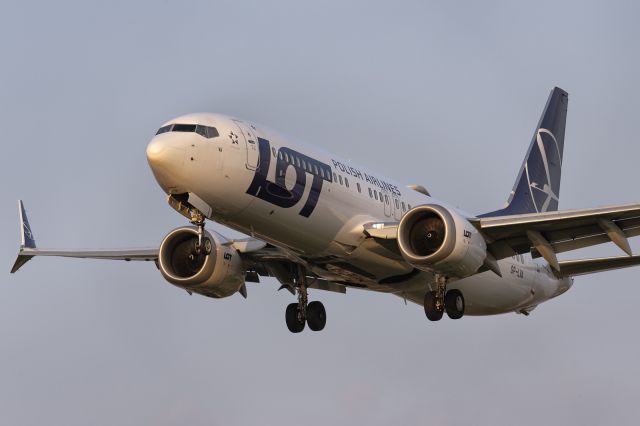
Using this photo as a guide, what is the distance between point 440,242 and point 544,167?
17.1 meters

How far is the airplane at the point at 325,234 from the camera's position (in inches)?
1443

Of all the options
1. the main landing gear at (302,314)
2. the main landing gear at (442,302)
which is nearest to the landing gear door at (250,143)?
the main landing gear at (442,302)

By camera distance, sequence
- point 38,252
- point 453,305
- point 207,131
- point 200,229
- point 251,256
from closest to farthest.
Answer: point 207,131 < point 200,229 < point 453,305 < point 251,256 < point 38,252

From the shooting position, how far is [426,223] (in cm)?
3966

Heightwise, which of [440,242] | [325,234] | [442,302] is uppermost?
[440,242]

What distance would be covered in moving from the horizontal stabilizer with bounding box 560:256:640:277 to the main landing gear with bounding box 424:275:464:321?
6.03 meters

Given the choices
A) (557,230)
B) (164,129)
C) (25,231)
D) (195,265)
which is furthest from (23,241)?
(557,230)

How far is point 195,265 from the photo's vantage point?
142ft

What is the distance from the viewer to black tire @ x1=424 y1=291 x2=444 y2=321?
135 ft

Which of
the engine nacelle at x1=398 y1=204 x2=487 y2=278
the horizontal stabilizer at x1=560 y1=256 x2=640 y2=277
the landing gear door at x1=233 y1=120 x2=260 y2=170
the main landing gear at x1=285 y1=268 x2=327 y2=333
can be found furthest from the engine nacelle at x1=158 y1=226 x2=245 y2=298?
the horizontal stabilizer at x1=560 y1=256 x2=640 y2=277

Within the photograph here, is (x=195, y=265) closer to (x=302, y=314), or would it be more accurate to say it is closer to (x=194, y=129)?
(x=302, y=314)

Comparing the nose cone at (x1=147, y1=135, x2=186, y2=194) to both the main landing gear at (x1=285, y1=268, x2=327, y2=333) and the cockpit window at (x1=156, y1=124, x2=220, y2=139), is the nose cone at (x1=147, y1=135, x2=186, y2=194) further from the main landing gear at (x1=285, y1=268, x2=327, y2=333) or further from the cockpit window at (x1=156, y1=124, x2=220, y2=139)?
the main landing gear at (x1=285, y1=268, x2=327, y2=333)

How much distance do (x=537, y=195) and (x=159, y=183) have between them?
22040mm

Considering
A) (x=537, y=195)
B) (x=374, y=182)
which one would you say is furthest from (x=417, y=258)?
(x=537, y=195)
